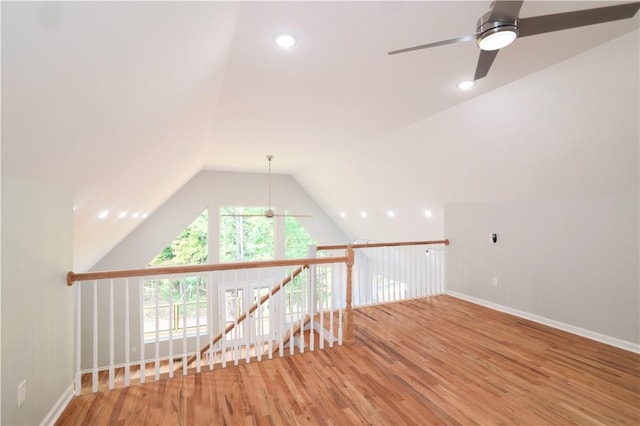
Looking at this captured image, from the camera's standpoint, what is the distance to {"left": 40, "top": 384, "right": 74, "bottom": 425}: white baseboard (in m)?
1.99

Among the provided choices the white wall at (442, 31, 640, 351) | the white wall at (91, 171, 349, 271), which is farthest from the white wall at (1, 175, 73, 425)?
the white wall at (91, 171, 349, 271)

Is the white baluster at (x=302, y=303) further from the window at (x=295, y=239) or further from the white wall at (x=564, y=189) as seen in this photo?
the window at (x=295, y=239)

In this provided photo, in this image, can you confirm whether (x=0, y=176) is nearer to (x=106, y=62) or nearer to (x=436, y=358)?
(x=106, y=62)

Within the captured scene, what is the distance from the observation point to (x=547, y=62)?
259 cm

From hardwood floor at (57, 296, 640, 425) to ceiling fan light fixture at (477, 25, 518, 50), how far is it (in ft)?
7.70

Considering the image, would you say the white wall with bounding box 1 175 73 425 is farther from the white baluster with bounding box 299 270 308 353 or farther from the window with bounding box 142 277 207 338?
the window with bounding box 142 277 207 338

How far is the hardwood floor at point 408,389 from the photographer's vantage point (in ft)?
6.91

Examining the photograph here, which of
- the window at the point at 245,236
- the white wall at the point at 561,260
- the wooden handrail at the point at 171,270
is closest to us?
the wooden handrail at the point at 171,270

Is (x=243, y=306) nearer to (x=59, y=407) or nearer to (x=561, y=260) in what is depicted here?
(x=59, y=407)

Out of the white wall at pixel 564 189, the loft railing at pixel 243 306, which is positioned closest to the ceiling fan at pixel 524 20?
the white wall at pixel 564 189

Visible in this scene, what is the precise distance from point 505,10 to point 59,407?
362 cm

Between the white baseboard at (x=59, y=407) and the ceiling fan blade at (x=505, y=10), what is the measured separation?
11.5 feet

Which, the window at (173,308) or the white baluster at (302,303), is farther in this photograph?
the window at (173,308)

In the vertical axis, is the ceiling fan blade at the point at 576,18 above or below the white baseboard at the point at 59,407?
above
